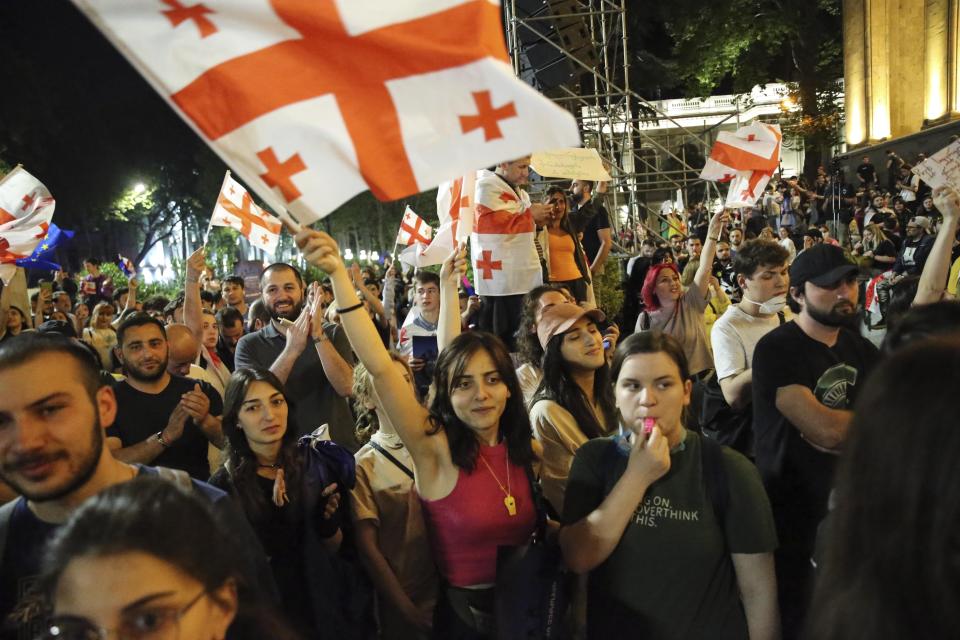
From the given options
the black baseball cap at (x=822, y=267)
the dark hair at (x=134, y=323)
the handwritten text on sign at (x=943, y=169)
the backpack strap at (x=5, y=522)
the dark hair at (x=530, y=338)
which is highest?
the handwritten text on sign at (x=943, y=169)

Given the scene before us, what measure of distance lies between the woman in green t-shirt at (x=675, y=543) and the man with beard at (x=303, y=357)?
2695 mm

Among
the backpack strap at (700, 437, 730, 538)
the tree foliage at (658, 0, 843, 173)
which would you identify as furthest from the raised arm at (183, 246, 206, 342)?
the tree foliage at (658, 0, 843, 173)

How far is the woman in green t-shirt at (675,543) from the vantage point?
2.43 meters

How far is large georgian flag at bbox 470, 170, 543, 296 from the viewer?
21.1 feet

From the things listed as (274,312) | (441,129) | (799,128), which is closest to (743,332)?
(441,129)

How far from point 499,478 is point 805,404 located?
4.31 feet

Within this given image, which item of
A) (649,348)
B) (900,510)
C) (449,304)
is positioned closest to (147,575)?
(900,510)

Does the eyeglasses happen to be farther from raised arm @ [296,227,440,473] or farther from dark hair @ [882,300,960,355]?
dark hair @ [882,300,960,355]

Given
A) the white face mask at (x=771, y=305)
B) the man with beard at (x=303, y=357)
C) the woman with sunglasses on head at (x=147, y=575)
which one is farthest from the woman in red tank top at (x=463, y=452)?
the white face mask at (x=771, y=305)

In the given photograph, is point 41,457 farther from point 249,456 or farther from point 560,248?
point 560,248

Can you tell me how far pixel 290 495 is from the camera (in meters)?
3.37

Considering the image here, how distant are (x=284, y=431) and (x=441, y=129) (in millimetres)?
1807

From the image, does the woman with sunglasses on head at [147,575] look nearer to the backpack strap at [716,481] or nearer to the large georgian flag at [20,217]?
the backpack strap at [716,481]

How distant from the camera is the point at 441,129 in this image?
2355mm
